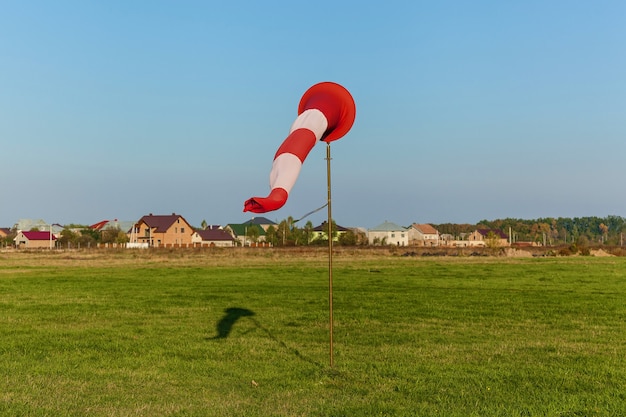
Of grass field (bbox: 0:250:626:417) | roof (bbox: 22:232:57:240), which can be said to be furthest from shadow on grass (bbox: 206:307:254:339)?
roof (bbox: 22:232:57:240)

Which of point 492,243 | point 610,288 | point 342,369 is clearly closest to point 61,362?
point 342,369

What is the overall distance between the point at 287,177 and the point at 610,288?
29.8m

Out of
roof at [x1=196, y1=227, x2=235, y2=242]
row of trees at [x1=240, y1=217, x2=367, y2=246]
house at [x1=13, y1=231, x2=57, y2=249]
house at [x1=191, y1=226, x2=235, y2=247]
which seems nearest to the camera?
row of trees at [x1=240, y1=217, x2=367, y2=246]

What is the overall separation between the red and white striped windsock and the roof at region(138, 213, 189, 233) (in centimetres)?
14755

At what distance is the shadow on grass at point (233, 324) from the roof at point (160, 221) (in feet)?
436

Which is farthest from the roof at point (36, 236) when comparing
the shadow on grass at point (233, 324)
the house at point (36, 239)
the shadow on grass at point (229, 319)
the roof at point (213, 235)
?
the shadow on grass at point (233, 324)

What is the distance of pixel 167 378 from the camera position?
11141 millimetres

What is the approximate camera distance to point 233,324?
61.7ft

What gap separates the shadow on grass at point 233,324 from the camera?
1341 centimetres

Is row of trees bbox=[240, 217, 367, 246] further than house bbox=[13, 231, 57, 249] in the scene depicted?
No

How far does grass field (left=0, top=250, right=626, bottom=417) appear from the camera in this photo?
935 cm

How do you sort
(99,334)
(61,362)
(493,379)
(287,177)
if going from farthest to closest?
(99,334)
(61,362)
(493,379)
(287,177)

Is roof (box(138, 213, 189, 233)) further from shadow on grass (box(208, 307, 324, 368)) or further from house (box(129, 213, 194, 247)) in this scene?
shadow on grass (box(208, 307, 324, 368))

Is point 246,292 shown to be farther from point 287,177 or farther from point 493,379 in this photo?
point 287,177
